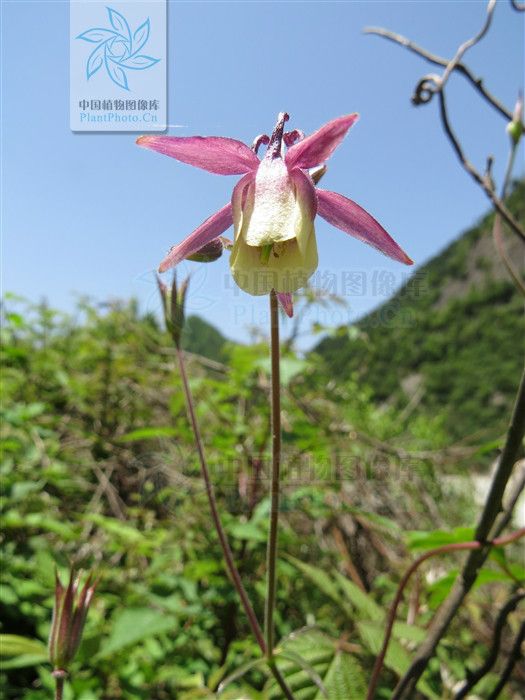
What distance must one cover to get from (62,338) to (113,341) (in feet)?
2.37

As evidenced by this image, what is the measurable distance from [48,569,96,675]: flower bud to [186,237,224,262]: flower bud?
1.79 feet

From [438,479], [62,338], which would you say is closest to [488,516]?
[438,479]

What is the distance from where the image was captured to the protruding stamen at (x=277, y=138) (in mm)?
760

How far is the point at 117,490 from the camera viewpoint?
104 inches

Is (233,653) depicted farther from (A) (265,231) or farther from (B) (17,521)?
(A) (265,231)

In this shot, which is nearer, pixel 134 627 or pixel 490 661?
pixel 490 661

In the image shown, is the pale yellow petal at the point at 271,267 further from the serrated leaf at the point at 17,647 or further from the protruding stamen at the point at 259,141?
the serrated leaf at the point at 17,647

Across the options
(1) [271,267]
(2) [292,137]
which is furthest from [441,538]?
(2) [292,137]

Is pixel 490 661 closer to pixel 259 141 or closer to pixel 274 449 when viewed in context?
pixel 274 449

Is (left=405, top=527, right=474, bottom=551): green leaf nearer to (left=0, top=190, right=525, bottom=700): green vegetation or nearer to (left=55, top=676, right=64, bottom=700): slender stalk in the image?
(left=0, top=190, right=525, bottom=700): green vegetation

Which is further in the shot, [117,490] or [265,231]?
[117,490]

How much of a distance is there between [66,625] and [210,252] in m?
0.66

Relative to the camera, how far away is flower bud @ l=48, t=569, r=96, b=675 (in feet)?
2.75

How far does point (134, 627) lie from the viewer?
1381 millimetres
